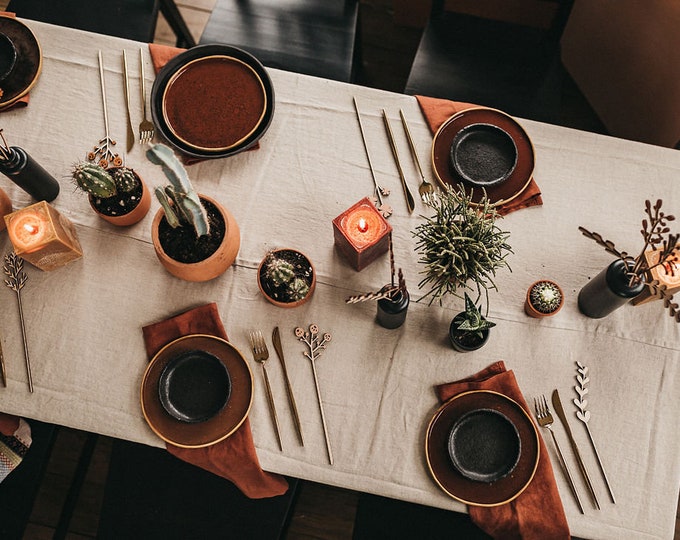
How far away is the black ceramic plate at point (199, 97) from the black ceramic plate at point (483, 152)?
0.49m

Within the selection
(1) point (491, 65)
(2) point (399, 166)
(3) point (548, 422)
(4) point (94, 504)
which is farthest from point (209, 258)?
(4) point (94, 504)

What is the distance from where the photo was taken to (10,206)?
1.28m

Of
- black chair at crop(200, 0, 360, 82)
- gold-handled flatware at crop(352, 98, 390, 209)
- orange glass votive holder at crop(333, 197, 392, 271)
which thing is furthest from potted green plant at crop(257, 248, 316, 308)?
black chair at crop(200, 0, 360, 82)

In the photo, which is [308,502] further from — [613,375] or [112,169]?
[112,169]

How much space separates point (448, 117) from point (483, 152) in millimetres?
130

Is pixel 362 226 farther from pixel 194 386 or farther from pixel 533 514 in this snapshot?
pixel 533 514

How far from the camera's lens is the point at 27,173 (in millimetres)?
1205

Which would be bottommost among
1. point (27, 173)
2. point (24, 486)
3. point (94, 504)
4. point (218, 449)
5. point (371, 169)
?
point (94, 504)

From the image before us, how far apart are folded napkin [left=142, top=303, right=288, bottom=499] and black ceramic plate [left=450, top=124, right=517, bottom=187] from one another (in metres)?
0.70

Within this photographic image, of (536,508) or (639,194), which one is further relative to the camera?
(639,194)

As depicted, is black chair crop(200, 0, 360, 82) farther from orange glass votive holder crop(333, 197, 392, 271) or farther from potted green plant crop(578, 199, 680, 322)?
potted green plant crop(578, 199, 680, 322)

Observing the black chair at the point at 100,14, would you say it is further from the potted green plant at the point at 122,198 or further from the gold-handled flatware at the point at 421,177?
the gold-handled flatware at the point at 421,177

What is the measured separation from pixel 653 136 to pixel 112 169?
71.7 inches

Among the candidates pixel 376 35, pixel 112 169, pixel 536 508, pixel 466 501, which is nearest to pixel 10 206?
pixel 112 169
